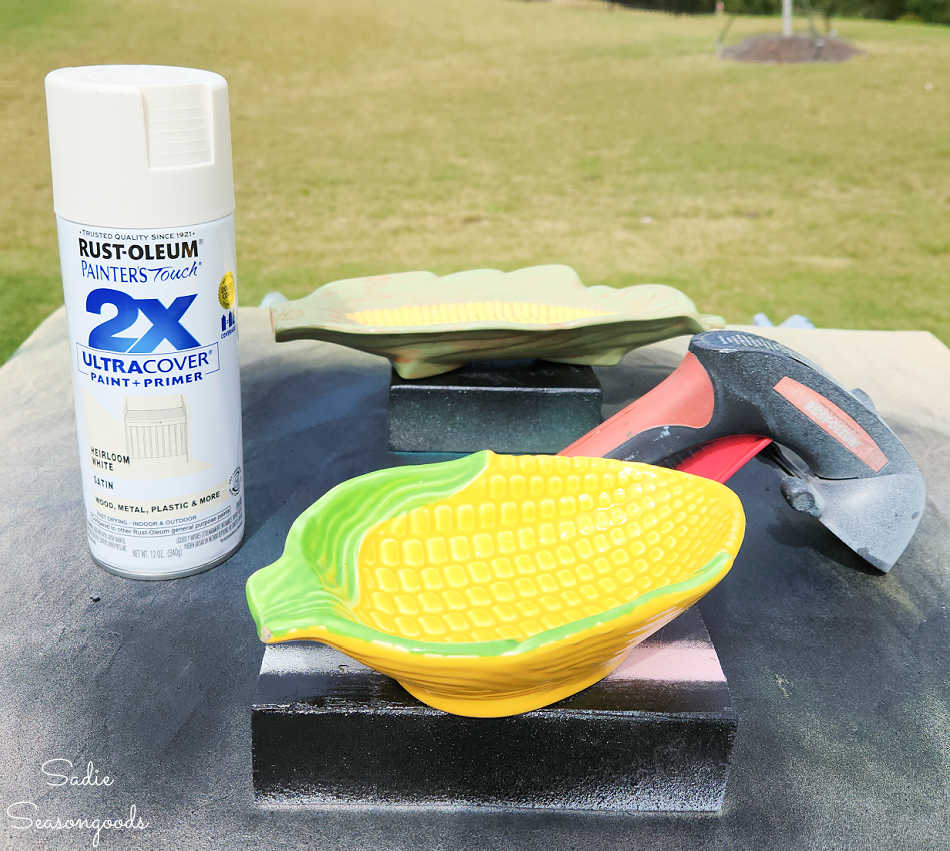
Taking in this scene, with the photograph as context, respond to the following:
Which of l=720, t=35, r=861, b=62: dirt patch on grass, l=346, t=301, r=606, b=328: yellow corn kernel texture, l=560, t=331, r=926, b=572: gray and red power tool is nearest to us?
l=560, t=331, r=926, b=572: gray and red power tool

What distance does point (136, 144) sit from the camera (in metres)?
0.78

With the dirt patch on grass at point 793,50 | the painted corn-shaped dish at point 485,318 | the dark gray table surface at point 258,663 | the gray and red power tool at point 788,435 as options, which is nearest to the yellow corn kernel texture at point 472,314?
the painted corn-shaped dish at point 485,318

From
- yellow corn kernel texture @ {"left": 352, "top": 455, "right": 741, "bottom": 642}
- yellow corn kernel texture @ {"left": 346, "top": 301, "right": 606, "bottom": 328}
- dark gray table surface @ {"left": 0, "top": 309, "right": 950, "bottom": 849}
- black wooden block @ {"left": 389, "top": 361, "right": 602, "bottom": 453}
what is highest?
yellow corn kernel texture @ {"left": 352, "top": 455, "right": 741, "bottom": 642}

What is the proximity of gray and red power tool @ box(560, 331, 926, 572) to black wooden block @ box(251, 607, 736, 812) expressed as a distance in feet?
1.05

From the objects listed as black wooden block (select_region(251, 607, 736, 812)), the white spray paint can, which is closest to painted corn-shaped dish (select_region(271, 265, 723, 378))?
the white spray paint can

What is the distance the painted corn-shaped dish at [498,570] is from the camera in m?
0.65

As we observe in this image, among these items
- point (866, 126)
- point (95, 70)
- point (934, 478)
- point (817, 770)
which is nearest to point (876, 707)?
point (817, 770)

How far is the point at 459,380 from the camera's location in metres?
1.29

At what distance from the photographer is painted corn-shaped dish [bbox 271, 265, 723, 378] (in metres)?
1.21

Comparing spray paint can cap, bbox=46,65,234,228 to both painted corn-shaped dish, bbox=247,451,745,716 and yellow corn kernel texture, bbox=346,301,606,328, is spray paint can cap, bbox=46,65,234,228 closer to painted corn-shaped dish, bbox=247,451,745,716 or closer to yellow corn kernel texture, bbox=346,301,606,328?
Result: painted corn-shaped dish, bbox=247,451,745,716

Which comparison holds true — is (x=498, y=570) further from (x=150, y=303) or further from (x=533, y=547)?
(x=150, y=303)

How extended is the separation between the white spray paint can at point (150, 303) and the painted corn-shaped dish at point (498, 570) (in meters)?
0.22

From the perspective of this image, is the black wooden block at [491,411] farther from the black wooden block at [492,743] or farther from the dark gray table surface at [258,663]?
the black wooden block at [492,743]

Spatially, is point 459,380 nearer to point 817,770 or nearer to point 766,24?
point 817,770
